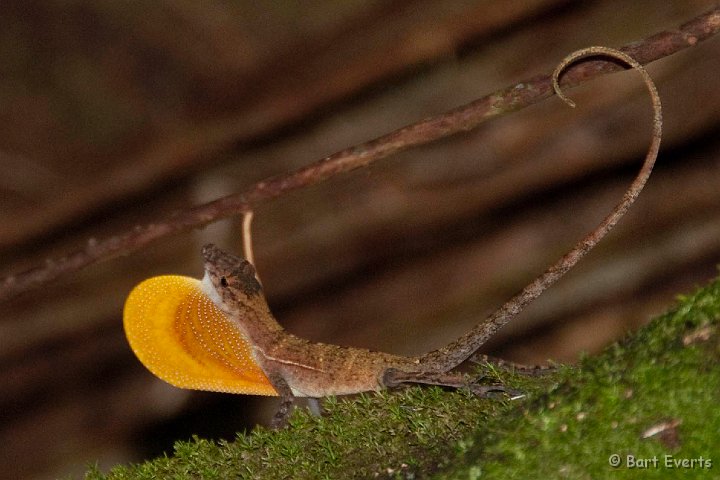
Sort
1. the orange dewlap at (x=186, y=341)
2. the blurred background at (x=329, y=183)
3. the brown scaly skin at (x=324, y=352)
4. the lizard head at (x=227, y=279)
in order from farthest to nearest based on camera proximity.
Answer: the blurred background at (x=329, y=183) → the lizard head at (x=227, y=279) → the orange dewlap at (x=186, y=341) → the brown scaly skin at (x=324, y=352)

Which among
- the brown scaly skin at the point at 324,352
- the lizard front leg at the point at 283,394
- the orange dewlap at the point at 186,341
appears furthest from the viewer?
the lizard front leg at the point at 283,394

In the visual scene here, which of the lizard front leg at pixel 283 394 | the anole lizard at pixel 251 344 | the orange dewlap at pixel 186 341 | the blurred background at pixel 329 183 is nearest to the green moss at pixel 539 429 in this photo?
the anole lizard at pixel 251 344

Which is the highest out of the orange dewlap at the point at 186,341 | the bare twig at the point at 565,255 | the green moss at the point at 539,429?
the orange dewlap at the point at 186,341

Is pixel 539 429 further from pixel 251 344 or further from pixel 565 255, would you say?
pixel 251 344

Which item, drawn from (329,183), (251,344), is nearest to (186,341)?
(251,344)

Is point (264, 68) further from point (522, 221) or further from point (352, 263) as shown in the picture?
point (522, 221)

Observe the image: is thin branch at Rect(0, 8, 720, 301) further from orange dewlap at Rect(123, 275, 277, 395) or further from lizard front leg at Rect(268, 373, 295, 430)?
lizard front leg at Rect(268, 373, 295, 430)

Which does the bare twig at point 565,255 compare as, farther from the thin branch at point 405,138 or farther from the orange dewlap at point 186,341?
the orange dewlap at point 186,341
